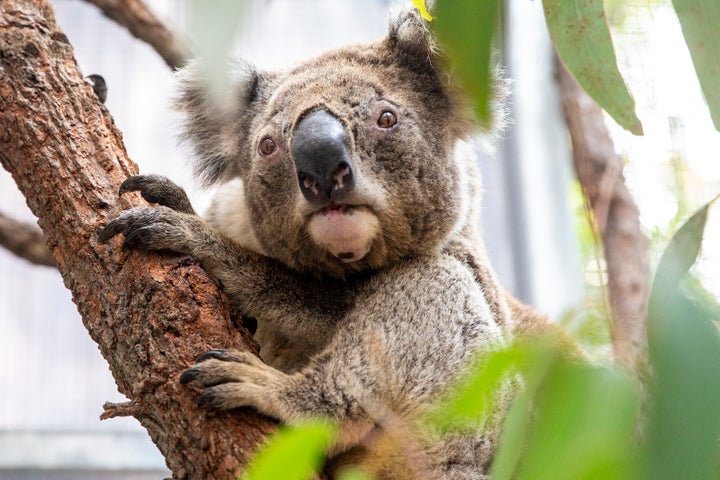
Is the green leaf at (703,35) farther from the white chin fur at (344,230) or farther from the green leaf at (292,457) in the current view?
the white chin fur at (344,230)

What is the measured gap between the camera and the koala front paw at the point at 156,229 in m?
2.19

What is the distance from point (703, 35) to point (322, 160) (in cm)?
113

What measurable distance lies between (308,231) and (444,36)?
47.2 inches

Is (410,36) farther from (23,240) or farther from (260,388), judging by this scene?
(23,240)

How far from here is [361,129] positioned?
2.46 m

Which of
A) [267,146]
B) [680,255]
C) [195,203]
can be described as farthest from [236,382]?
[195,203]

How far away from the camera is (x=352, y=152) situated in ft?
7.77

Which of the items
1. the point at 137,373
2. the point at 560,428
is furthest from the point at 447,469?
the point at 560,428

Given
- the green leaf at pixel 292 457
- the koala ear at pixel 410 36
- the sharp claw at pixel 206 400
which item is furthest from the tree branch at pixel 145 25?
the green leaf at pixel 292 457

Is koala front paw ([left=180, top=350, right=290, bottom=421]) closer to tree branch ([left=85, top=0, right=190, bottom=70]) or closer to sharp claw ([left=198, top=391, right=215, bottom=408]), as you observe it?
sharp claw ([left=198, top=391, right=215, bottom=408])

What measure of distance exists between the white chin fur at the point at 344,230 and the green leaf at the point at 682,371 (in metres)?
1.08

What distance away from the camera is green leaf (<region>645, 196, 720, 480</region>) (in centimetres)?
117

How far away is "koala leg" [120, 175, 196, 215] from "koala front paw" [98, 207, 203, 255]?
0.09 m

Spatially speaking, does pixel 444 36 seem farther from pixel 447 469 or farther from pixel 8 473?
pixel 8 473
